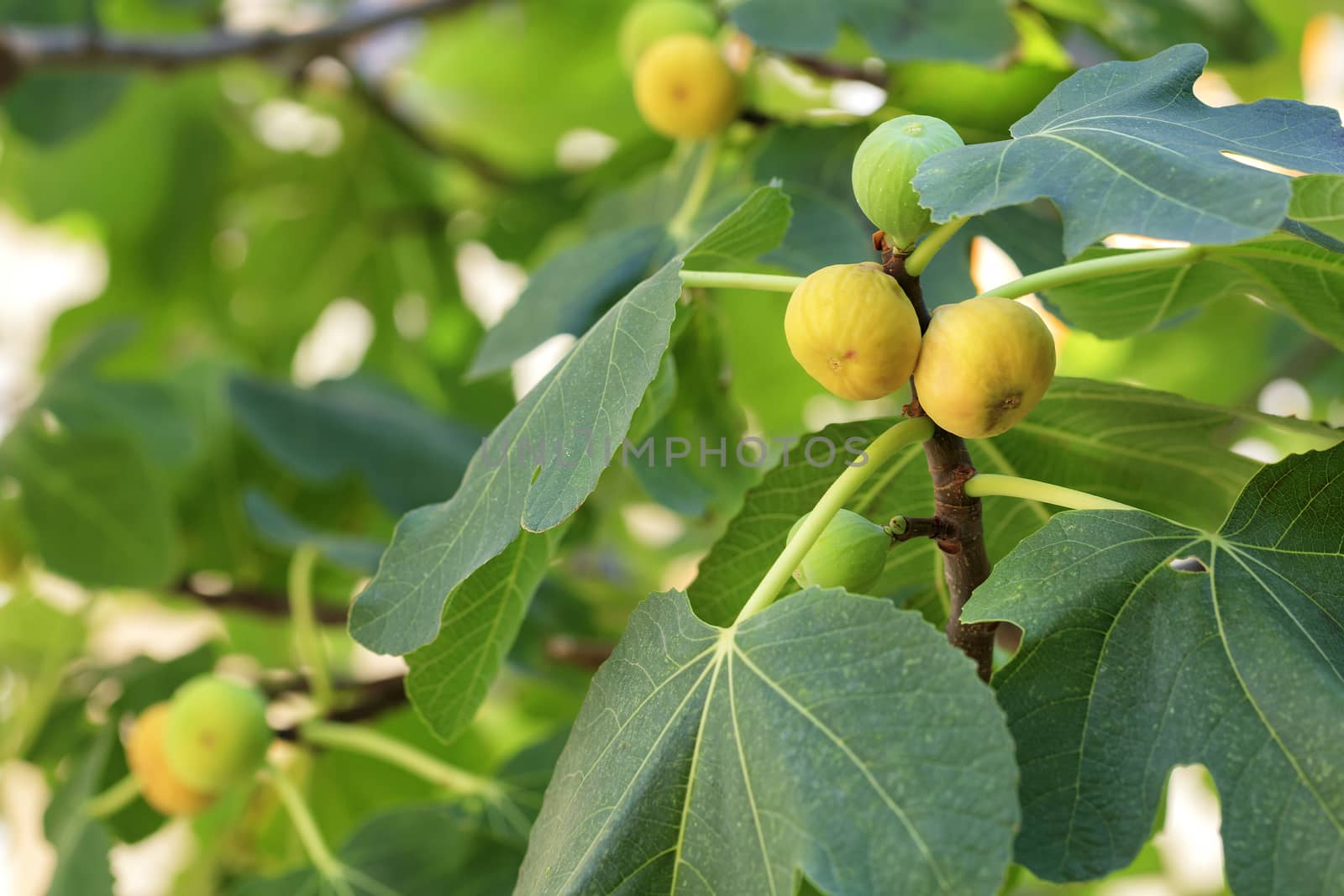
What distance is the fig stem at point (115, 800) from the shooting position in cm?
98

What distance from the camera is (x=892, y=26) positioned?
91cm

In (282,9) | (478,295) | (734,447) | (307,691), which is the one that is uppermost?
(734,447)

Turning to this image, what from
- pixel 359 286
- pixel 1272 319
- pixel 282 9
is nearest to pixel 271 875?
pixel 359 286

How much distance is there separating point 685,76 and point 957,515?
54 centimetres

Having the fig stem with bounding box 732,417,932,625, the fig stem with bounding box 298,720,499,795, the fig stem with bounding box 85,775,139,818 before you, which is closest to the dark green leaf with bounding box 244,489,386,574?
the fig stem with bounding box 298,720,499,795

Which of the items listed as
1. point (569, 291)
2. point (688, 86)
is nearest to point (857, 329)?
point (569, 291)

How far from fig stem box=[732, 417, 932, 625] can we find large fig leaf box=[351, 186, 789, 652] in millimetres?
86

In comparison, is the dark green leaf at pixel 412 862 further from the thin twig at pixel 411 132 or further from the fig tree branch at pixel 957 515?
the thin twig at pixel 411 132

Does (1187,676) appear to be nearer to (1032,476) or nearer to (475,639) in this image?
(1032,476)

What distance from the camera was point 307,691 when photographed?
1053 mm

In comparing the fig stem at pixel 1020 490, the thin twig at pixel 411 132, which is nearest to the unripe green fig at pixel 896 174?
the fig stem at pixel 1020 490

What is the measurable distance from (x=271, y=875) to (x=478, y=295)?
3.72 ft

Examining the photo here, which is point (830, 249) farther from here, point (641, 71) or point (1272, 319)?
point (1272, 319)

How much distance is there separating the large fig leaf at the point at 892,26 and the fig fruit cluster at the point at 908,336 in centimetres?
41
